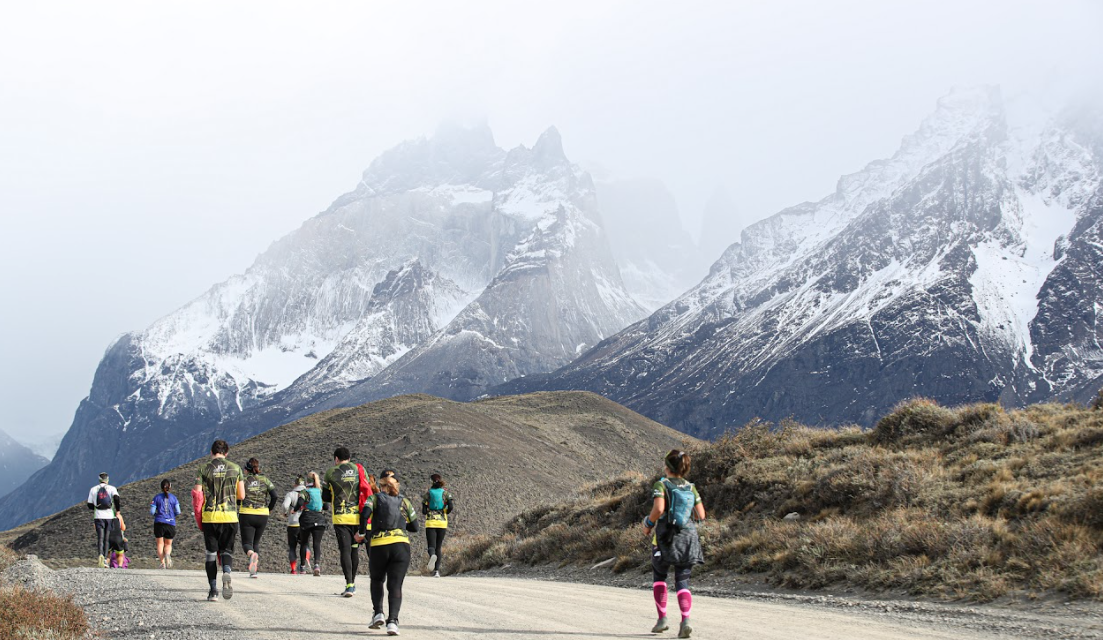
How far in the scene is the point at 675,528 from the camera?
10102 mm

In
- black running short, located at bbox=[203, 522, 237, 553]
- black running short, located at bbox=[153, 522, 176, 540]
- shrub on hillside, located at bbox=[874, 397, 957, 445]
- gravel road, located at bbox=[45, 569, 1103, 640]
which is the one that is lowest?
gravel road, located at bbox=[45, 569, 1103, 640]

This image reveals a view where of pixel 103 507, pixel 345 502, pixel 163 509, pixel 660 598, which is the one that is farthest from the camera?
pixel 103 507

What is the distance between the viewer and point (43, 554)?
39.6m

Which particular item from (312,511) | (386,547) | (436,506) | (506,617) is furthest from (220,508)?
(436,506)

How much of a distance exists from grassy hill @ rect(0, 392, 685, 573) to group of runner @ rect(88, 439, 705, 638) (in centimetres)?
1170

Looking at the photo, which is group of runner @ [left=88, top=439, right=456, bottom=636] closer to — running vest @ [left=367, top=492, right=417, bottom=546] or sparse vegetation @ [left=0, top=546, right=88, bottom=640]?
running vest @ [left=367, top=492, right=417, bottom=546]

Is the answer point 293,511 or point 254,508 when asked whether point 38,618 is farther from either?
point 293,511

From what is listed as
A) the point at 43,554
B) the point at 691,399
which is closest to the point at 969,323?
the point at 691,399

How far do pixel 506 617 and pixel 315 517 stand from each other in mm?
10069

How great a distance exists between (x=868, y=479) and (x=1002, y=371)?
558 ft

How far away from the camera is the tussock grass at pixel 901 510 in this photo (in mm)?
11938

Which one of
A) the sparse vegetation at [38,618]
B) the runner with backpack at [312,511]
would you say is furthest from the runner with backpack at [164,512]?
the sparse vegetation at [38,618]

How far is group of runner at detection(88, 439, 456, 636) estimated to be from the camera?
33.3ft

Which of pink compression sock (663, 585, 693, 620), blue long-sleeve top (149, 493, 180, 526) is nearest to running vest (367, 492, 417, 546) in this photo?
pink compression sock (663, 585, 693, 620)
